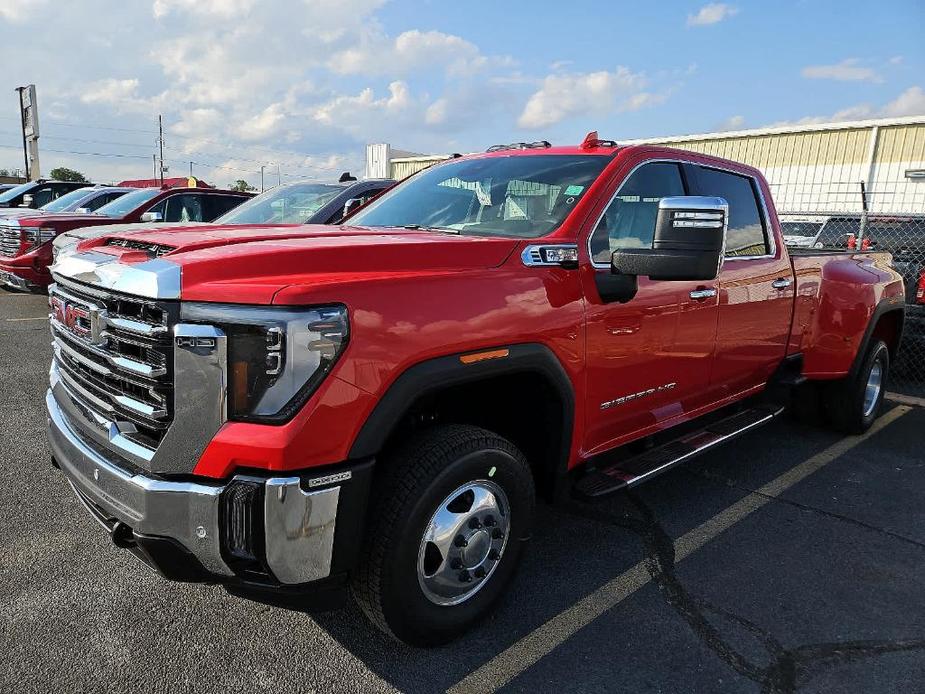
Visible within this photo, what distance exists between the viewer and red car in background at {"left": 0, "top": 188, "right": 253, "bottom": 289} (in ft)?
29.6

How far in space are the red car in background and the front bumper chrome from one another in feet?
20.5

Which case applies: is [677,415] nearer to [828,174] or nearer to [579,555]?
[579,555]

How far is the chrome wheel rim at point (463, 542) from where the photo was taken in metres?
2.43

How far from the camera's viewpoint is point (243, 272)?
2.13 metres

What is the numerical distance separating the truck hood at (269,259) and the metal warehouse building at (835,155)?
15.3 metres

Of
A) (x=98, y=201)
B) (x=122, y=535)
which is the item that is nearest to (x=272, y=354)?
(x=122, y=535)

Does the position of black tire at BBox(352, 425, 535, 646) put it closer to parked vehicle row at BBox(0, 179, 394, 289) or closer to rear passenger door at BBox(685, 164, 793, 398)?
rear passenger door at BBox(685, 164, 793, 398)

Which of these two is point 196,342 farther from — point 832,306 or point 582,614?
point 832,306

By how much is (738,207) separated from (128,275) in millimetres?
3477

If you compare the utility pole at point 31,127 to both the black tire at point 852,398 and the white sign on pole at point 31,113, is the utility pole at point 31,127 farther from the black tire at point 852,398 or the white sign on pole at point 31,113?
the black tire at point 852,398

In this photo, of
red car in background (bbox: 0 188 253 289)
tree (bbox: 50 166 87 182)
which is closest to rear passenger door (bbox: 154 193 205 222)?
red car in background (bbox: 0 188 253 289)

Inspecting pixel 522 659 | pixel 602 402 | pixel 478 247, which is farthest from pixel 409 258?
pixel 522 659

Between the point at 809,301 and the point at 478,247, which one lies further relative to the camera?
the point at 809,301

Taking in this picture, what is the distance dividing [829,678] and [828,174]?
22585 mm
